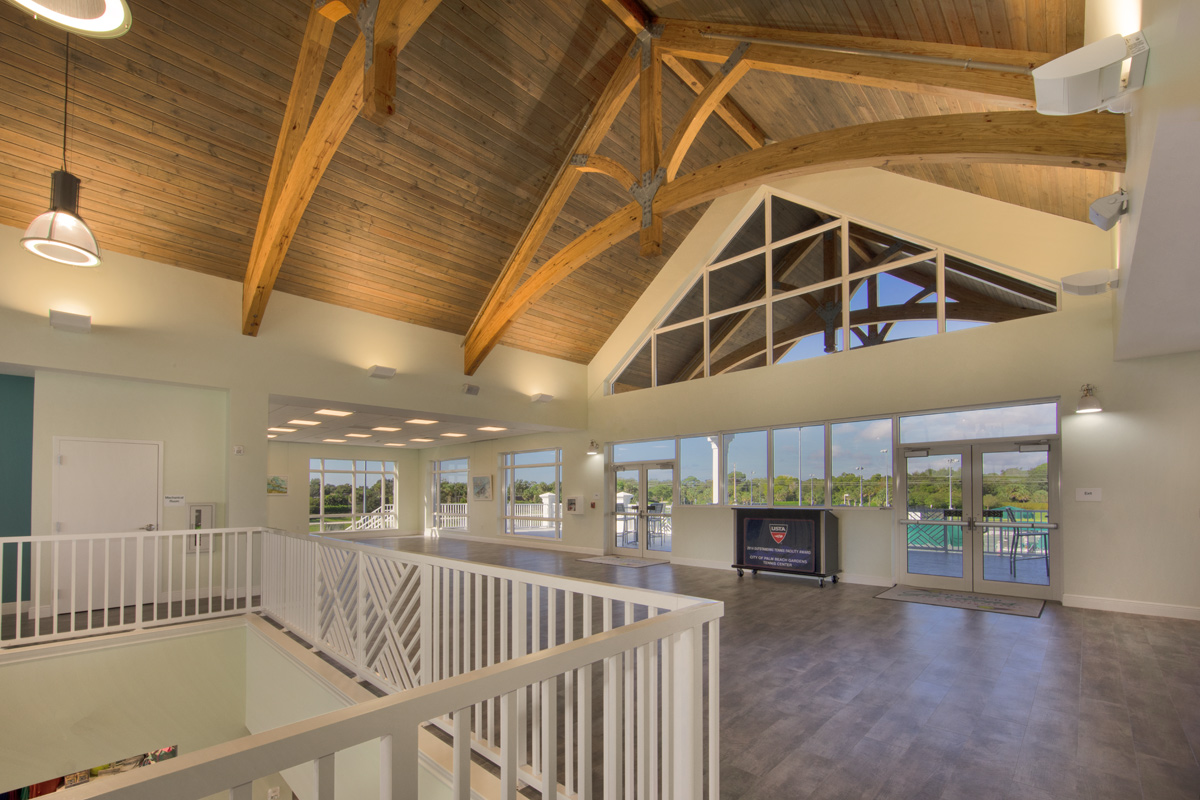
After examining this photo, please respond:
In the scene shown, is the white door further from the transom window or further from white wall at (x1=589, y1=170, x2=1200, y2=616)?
white wall at (x1=589, y1=170, x2=1200, y2=616)

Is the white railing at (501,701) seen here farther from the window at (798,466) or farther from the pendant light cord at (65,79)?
the window at (798,466)

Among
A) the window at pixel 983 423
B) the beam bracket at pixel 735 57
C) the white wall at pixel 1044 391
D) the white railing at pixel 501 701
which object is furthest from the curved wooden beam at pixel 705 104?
the white railing at pixel 501 701

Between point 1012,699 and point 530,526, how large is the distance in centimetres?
1070

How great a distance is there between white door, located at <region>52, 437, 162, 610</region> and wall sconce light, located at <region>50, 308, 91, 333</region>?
1229mm

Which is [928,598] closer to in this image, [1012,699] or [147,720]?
[1012,699]

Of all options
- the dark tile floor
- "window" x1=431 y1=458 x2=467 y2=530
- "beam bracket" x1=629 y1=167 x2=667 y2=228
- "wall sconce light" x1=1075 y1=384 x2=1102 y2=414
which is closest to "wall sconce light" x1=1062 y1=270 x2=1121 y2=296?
"wall sconce light" x1=1075 y1=384 x2=1102 y2=414

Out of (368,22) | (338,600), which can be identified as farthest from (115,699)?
(368,22)

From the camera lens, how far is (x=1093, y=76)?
264 centimetres

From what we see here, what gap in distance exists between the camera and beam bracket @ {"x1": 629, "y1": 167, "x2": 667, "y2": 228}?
7160mm

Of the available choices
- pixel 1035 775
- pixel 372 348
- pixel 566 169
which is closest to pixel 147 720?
pixel 372 348

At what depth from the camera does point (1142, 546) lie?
245 inches

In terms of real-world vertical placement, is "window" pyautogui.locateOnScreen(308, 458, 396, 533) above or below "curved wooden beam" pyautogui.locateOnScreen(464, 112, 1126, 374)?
below

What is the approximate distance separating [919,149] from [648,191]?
3.05m

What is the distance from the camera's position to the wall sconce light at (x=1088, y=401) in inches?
252
